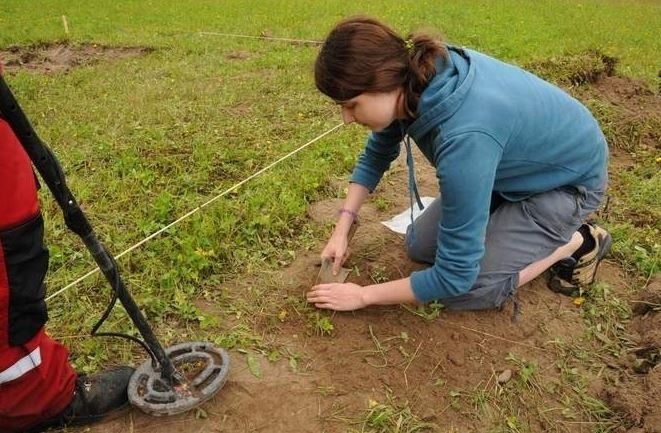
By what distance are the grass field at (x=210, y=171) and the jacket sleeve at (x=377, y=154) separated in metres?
0.52

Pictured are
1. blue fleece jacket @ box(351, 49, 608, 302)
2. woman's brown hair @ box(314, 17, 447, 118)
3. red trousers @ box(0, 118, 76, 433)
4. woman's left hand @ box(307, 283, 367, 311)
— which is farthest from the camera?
woman's left hand @ box(307, 283, 367, 311)

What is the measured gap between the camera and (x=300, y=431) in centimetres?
200

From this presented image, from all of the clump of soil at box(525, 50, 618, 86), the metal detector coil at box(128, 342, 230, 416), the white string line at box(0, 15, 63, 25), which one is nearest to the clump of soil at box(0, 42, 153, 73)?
the white string line at box(0, 15, 63, 25)

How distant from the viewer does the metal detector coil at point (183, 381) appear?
1.99 meters

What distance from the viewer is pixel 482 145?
6.18ft

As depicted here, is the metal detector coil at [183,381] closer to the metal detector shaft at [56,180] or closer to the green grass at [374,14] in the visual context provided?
the metal detector shaft at [56,180]

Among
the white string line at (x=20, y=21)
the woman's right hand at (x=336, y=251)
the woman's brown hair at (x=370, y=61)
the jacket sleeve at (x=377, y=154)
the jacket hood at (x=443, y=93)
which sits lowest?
the woman's right hand at (x=336, y=251)

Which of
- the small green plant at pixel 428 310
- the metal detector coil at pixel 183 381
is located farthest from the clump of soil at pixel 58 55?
the small green plant at pixel 428 310

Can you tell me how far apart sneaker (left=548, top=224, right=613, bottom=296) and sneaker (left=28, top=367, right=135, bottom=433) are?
1949mm

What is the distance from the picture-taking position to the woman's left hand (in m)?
2.34

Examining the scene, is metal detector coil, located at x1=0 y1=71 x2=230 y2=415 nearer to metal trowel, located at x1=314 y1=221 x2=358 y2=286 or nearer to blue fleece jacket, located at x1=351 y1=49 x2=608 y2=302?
metal trowel, located at x1=314 y1=221 x2=358 y2=286

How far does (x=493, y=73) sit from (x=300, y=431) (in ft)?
4.83

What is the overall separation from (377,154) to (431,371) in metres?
1.01

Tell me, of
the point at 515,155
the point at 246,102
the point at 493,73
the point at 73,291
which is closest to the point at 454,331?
the point at 515,155
